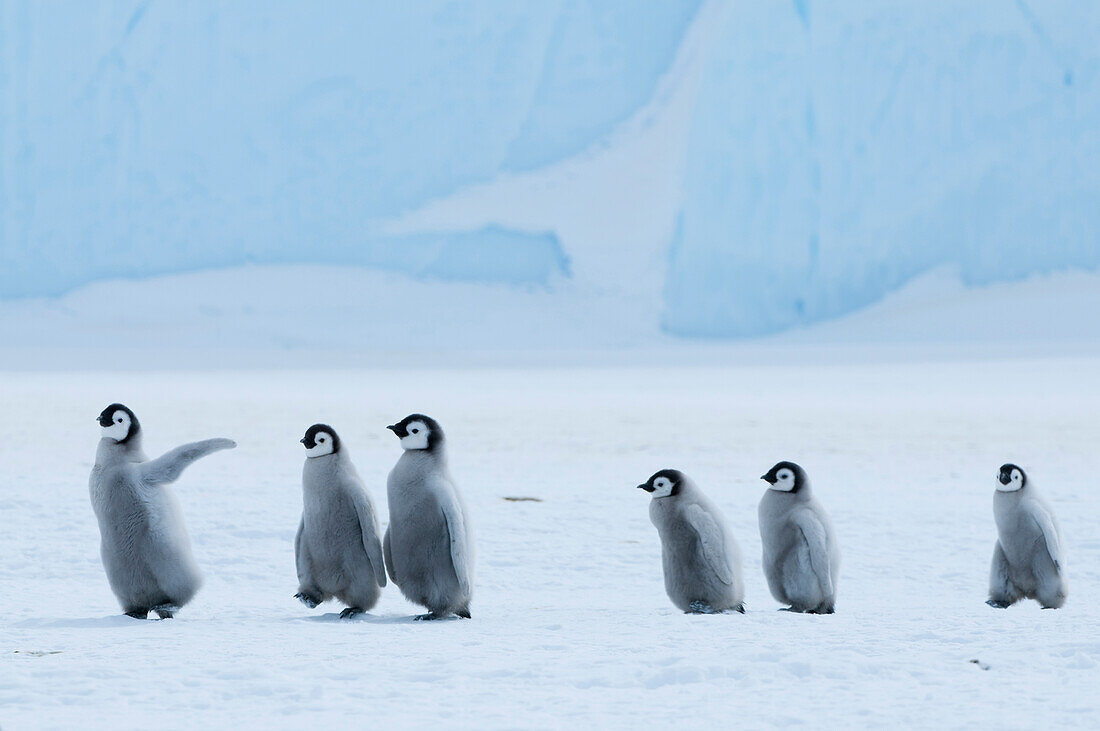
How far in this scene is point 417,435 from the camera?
3102mm

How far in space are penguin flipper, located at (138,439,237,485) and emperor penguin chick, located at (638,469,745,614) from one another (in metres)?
1.00

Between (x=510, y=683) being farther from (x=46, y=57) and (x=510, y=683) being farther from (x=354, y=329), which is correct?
(x=46, y=57)

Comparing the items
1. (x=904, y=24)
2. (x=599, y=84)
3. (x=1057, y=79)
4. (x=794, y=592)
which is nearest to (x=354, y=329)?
(x=599, y=84)

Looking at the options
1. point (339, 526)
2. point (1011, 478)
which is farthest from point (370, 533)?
point (1011, 478)

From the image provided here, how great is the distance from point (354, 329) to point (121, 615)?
1491cm

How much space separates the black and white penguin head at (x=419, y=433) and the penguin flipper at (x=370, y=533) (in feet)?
0.50

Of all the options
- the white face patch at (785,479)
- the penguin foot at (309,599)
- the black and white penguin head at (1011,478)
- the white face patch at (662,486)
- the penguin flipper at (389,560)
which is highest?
the black and white penguin head at (1011,478)

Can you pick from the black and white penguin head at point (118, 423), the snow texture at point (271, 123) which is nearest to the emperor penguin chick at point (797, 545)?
the black and white penguin head at point (118, 423)

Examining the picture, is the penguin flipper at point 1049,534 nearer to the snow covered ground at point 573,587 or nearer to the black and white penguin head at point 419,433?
the snow covered ground at point 573,587

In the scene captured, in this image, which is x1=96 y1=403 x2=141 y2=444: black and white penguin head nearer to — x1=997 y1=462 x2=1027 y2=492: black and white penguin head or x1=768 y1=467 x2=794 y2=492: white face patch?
x1=768 y1=467 x2=794 y2=492: white face patch

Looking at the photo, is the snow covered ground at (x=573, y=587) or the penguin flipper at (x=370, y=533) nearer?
the snow covered ground at (x=573, y=587)

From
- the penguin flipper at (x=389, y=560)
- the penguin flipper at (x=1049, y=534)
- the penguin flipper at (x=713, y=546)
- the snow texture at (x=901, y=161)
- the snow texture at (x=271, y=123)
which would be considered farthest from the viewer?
the snow texture at (x=271, y=123)

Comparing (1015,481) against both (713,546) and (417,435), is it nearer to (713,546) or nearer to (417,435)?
(713,546)

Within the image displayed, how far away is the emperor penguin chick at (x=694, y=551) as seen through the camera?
331 centimetres
